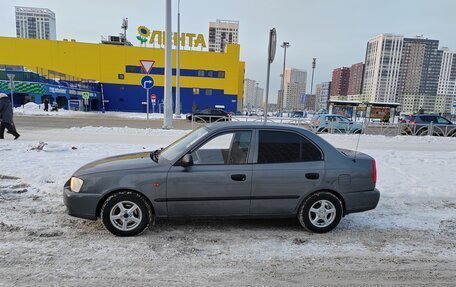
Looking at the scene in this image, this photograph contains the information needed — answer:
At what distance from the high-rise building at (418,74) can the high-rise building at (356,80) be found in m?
8.79

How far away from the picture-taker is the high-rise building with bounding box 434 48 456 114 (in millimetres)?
76062

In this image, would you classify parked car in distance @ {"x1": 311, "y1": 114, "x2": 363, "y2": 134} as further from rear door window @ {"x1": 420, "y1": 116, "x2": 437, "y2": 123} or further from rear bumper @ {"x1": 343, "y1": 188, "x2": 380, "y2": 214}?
rear bumper @ {"x1": 343, "y1": 188, "x2": 380, "y2": 214}

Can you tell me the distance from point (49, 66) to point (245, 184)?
51.7 meters

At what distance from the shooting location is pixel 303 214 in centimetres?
435

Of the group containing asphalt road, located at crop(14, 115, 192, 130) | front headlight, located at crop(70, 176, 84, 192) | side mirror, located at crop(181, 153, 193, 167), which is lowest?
asphalt road, located at crop(14, 115, 192, 130)

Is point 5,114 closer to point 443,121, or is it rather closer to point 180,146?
point 180,146

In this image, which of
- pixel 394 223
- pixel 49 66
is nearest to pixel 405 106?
pixel 49 66

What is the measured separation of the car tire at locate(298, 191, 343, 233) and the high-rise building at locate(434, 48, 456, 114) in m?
87.1

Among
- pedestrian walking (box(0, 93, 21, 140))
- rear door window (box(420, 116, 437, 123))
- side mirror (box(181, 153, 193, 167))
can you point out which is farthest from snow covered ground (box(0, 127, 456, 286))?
rear door window (box(420, 116, 437, 123))

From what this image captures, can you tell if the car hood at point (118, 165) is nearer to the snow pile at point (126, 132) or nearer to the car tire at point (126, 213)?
the car tire at point (126, 213)

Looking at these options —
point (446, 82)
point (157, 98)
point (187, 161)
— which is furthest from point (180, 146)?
point (446, 82)

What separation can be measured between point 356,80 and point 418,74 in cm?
1450

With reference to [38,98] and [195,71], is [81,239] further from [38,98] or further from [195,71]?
[195,71]

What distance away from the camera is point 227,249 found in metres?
3.83
